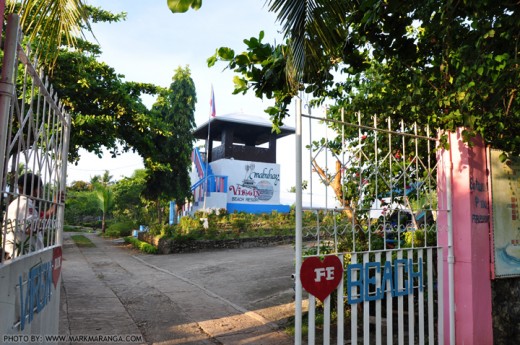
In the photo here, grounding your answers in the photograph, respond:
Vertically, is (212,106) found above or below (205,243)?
above

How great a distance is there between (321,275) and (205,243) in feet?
49.3

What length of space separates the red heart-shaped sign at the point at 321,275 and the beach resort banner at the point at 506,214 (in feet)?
6.84

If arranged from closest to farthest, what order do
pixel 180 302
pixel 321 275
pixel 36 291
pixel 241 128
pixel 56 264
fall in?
pixel 36 291 < pixel 321 275 < pixel 56 264 < pixel 180 302 < pixel 241 128

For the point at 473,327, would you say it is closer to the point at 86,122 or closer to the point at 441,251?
the point at 441,251

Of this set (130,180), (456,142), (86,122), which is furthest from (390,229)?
(130,180)

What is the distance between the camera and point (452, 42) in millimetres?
4625

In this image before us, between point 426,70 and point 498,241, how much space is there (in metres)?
2.23

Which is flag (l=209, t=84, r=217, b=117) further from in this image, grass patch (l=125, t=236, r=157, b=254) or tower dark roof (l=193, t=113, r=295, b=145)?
grass patch (l=125, t=236, r=157, b=254)

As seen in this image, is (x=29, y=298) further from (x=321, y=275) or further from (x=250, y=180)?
(x=250, y=180)

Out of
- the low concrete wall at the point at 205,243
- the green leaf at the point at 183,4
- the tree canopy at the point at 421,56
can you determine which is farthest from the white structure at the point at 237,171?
the green leaf at the point at 183,4

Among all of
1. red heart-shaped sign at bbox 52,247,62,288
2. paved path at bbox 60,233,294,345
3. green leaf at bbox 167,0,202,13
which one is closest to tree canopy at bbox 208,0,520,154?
green leaf at bbox 167,0,202,13

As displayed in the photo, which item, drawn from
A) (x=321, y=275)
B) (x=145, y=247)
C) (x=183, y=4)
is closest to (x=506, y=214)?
(x=321, y=275)

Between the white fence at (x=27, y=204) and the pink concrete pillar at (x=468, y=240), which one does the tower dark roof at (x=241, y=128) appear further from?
the white fence at (x=27, y=204)

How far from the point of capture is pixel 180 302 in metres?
7.46
